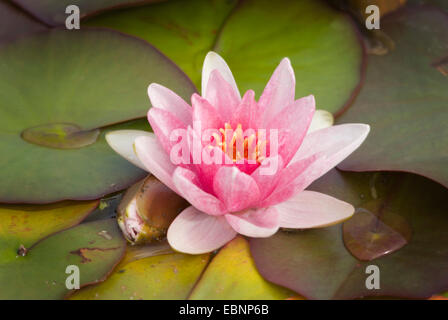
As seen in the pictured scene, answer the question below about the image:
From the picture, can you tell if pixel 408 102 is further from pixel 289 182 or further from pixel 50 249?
pixel 50 249

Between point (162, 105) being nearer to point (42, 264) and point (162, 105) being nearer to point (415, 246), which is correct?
point (42, 264)

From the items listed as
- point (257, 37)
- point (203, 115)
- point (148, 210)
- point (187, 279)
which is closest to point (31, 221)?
point (148, 210)

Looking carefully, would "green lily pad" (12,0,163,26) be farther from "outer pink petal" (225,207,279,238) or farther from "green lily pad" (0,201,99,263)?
"outer pink petal" (225,207,279,238)

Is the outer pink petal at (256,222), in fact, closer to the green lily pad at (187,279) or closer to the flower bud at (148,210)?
the green lily pad at (187,279)

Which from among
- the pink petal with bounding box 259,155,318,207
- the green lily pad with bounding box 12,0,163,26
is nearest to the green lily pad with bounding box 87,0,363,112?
the green lily pad with bounding box 12,0,163,26
